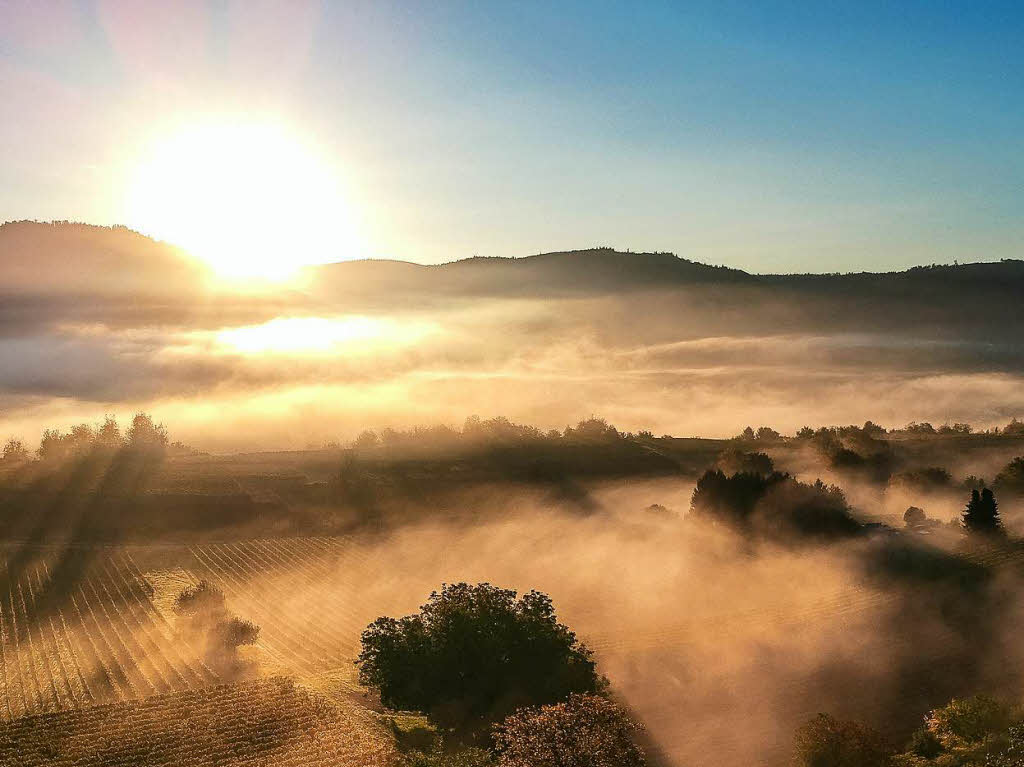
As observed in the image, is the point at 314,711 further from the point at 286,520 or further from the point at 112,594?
the point at 286,520

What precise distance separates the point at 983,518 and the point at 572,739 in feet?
182

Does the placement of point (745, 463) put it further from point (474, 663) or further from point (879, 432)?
point (474, 663)

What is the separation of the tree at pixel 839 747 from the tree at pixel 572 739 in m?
8.01

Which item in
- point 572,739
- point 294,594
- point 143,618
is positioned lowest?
point 294,594

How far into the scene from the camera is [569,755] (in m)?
36.2

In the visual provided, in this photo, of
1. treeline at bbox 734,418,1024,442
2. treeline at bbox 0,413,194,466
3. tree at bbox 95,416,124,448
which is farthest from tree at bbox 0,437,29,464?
treeline at bbox 734,418,1024,442

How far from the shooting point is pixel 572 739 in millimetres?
37250

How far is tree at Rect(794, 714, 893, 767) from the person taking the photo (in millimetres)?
38531

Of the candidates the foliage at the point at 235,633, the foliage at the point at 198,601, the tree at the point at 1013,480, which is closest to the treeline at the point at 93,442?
the foliage at the point at 198,601

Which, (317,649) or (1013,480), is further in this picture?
(1013,480)

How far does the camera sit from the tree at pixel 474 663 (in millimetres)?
47219

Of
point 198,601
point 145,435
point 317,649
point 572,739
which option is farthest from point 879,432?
point 145,435

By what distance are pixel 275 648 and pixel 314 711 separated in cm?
1743

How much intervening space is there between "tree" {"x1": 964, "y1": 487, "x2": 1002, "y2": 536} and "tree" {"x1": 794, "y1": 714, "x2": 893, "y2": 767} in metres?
42.1
